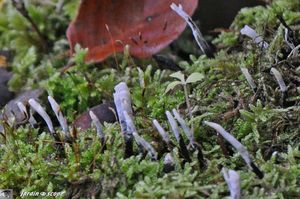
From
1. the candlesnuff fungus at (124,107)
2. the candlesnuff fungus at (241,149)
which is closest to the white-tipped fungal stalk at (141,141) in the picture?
the candlesnuff fungus at (124,107)

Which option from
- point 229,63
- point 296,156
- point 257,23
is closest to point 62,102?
point 229,63

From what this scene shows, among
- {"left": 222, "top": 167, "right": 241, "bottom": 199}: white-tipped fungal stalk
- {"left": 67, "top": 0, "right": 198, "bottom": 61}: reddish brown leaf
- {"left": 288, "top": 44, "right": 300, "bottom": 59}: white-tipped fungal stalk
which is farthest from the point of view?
{"left": 67, "top": 0, "right": 198, "bottom": 61}: reddish brown leaf

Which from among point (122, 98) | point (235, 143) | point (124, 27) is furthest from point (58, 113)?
point (124, 27)

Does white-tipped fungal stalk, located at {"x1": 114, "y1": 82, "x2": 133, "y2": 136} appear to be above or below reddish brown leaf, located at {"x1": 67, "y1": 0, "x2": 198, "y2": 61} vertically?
below

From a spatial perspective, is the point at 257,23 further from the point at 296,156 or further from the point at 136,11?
the point at 296,156

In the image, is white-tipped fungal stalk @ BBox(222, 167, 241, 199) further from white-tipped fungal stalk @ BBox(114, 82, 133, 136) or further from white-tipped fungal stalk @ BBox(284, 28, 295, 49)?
white-tipped fungal stalk @ BBox(284, 28, 295, 49)

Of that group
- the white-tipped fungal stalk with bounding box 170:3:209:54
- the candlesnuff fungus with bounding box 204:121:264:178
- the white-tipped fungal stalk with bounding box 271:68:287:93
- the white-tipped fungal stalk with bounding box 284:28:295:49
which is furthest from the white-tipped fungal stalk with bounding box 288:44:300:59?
the candlesnuff fungus with bounding box 204:121:264:178

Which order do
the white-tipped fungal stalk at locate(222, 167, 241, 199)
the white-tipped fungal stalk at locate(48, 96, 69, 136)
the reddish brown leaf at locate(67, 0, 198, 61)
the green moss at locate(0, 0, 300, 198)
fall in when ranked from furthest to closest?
1. the reddish brown leaf at locate(67, 0, 198, 61)
2. the white-tipped fungal stalk at locate(48, 96, 69, 136)
3. the green moss at locate(0, 0, 300, 198)
4. the white-tipped fungal stalk at locate(222, 167, 241, 199)

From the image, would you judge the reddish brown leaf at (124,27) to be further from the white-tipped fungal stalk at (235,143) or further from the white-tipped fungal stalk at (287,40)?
the white-tipped fungal stalk at (235,143)
